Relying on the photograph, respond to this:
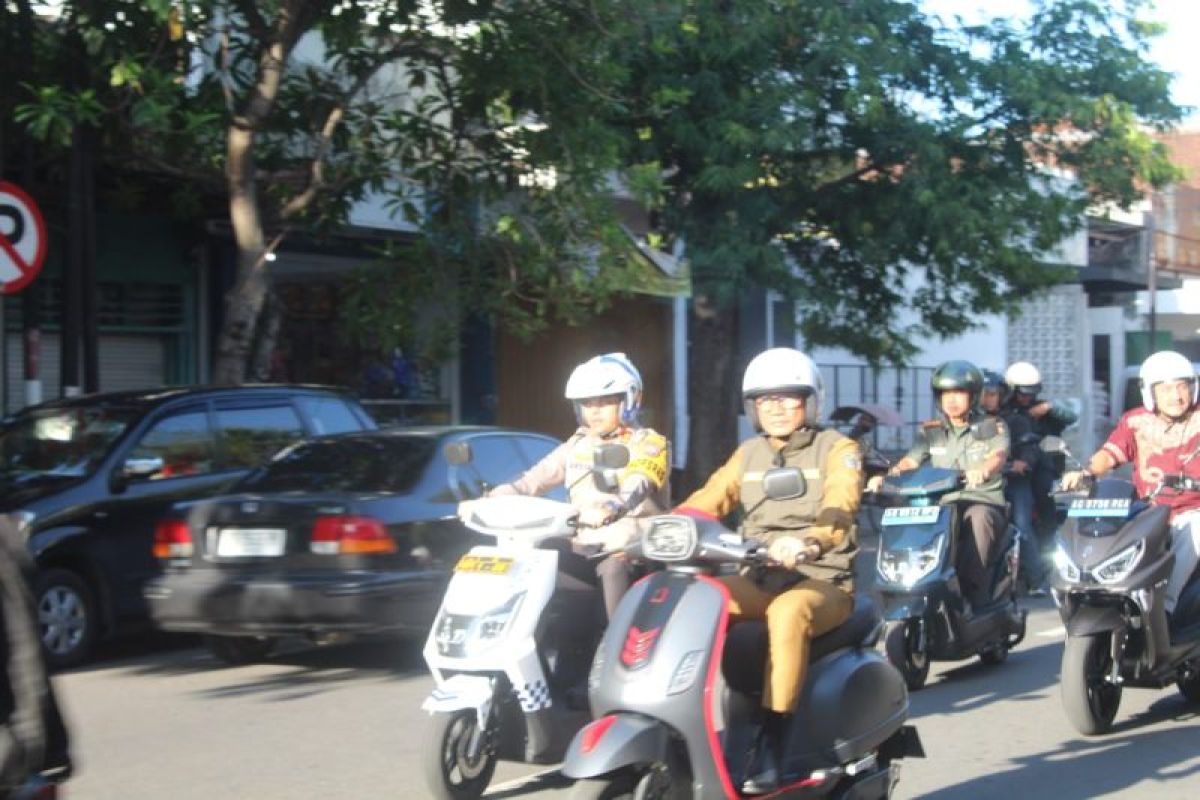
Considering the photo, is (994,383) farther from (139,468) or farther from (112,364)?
(112,364)

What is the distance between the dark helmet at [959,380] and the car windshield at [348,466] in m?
3.03

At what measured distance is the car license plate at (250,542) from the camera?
379 inches

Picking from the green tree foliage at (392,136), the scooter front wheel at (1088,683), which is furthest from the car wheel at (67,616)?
the scooter front wheel at (1088,683)

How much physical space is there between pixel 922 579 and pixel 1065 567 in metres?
1.17

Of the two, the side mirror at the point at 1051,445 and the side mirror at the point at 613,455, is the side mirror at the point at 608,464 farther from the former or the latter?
the side mirror at the point at 1051,445

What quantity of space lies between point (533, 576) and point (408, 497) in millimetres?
3067

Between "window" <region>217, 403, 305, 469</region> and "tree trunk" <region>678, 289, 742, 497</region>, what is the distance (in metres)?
7.69

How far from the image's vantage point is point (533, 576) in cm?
682

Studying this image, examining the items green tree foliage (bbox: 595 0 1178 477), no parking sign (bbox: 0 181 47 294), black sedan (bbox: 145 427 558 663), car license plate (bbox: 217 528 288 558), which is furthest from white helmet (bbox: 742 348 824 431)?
green tree foliage (bbox: 595 0 1178 477)

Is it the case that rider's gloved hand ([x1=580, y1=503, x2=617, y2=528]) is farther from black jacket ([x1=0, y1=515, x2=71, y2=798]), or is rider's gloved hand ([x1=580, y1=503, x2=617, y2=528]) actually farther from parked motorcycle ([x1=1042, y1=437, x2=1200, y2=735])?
black jacket ([x1=0, y1=515, x2=71, y2=798])

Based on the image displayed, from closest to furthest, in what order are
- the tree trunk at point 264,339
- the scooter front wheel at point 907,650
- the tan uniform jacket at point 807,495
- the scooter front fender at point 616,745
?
the scooter front fender at point 616,745 → the tan uniform jacket at point 807,495 → the scooter front wheel at point 907,650 → the tree trunk at point 264,339

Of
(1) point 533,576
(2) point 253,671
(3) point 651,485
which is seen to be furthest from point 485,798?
(2) point 253,671

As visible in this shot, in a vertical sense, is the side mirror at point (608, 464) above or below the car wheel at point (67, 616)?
above

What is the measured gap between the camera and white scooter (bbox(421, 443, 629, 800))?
6609 millimetres
